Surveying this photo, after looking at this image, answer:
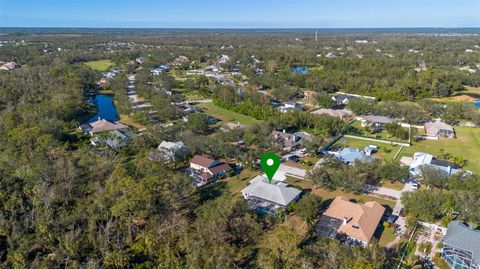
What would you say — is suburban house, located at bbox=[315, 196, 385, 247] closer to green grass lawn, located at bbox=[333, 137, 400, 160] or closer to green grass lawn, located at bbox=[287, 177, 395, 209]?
green grass lawn, located at bbox=[287, 177, 395, 209]

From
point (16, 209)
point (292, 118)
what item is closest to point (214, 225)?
point (16, 209)

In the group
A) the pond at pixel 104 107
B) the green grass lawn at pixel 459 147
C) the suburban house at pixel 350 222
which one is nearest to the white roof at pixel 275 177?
the suburban house at pixel 350 222

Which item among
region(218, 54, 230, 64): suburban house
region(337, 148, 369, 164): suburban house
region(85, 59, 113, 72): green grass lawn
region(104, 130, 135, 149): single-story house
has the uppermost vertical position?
region(218, 54, 230, 64): suburban house

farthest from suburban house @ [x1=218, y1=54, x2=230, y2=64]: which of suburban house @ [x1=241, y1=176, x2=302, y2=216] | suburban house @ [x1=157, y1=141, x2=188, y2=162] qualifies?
suburban house @ [x1=241, y1=176, x2=302, y2=216]

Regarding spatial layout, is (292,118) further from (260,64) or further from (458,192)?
(260,64)

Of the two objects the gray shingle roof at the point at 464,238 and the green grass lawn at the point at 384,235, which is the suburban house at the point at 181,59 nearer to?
the green grass lawn at the point at 384,235

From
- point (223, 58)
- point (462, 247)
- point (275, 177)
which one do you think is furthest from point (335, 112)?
point (223, 58)
